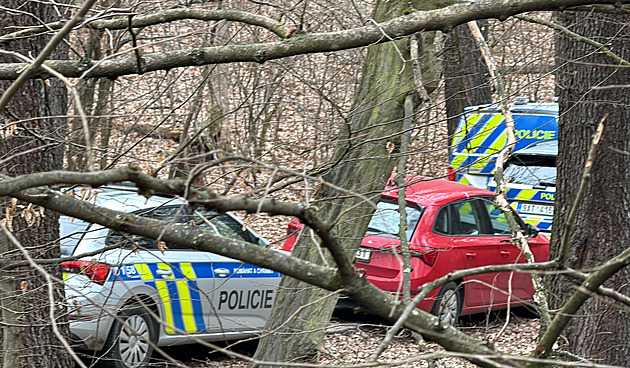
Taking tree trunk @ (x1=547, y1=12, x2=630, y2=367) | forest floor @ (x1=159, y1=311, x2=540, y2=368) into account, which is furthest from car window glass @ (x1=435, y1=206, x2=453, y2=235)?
tree trunk @ (x1=547, y1=12, x2=630, y2=367)

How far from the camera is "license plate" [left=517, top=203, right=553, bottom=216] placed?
32.9ft

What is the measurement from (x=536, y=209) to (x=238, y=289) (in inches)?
184

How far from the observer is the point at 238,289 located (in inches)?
296

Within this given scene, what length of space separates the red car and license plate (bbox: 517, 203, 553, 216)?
78 centimetres

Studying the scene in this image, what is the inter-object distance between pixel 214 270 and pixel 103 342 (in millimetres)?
1326

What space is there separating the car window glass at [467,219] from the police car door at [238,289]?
227 centimetres

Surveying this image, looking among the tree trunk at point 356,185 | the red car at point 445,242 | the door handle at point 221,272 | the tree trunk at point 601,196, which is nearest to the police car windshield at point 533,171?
the red car at point 445,242

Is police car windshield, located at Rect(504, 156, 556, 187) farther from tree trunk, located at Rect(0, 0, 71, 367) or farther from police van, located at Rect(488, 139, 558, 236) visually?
tree trunk, located at Rect(0, 0, 71, 367)

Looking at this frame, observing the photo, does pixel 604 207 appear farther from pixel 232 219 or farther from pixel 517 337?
pixel 232 219

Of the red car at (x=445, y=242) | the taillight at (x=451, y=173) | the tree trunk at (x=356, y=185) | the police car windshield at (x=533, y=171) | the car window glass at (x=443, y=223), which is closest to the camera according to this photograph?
the taillight at (x=451, y=173)

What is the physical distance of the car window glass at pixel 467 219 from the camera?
8539 millimetres

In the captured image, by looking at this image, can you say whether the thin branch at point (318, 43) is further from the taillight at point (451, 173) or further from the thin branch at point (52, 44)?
the thin branch at point (52, 44)

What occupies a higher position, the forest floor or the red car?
the red car

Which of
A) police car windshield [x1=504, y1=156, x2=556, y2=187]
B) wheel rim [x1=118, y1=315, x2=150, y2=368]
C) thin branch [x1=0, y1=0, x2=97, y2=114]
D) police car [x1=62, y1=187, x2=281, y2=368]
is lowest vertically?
wheel rim [x1=118, y1=315, x2=150, y2=368]
